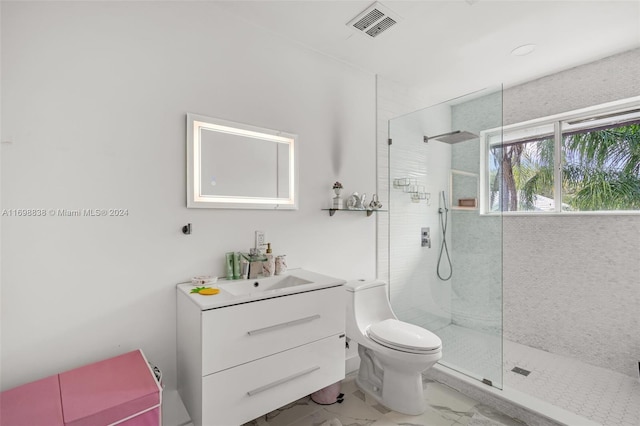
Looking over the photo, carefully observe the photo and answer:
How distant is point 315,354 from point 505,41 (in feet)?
8.06

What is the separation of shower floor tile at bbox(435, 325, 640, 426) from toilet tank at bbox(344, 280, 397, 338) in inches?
25.0

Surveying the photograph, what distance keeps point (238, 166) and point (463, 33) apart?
1.76 metres

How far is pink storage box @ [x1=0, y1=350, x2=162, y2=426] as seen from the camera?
108 centimetres

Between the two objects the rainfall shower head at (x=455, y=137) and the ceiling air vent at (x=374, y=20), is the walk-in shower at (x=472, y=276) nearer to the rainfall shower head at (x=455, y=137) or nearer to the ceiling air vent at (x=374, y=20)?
the rainfall shower head at (x=455, y=137)

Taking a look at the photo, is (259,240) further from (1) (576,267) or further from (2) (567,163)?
(2) (567,163)

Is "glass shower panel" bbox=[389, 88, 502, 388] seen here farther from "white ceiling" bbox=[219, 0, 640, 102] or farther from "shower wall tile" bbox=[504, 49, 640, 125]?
"shower wall tile" bbox=[504, 49, 640, 125]

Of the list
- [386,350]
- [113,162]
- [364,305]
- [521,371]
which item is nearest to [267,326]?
[386,350]

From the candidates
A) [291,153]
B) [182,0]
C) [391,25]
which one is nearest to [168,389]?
[291,153]

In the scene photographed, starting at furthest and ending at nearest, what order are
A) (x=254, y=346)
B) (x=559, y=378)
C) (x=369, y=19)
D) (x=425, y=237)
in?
(x=425, y=237) → (x=559, y=378) → (x=369, y=19) → (x=254, y=346)

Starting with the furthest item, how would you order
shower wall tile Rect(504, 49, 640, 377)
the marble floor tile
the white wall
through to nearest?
shower wall tile Rect(504, 49, 640, 377)
the marble floor tile
the white wall

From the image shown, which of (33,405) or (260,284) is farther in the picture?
(260,284)

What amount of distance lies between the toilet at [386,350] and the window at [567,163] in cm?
106

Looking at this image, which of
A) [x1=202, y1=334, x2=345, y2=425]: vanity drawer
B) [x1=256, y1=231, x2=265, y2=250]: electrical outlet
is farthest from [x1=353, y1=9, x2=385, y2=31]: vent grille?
[x1=202, y1=334, x2=345, y2=425]: vanity drawer

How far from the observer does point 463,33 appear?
2105mm
